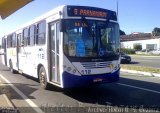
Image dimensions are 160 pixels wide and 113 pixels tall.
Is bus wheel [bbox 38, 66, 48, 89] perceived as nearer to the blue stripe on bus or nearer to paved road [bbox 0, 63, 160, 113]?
paved road [bbox 0, 63, 160, 113]

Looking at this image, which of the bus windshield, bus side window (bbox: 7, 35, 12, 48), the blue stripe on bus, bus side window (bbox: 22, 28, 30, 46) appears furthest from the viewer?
bus side window (bbox: 7, 35, 12, 48)

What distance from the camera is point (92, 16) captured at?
1152 cm

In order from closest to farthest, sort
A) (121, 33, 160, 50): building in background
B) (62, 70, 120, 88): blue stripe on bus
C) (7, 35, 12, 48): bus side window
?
(62, 70, 120, 88): blue stripe on bus
(7, 35, 12, 48): bus side window
(121, 33, 160, 50): building in background

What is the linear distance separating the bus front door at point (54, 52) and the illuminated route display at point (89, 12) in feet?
2.75

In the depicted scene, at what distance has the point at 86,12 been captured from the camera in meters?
11.5

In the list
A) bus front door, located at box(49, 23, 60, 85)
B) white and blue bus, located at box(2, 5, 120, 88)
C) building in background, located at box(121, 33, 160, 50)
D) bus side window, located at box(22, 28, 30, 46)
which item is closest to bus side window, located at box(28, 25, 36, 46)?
bus side window, located at box(22, 28, 30, 46)

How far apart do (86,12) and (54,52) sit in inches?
75.2

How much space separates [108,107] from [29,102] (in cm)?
274

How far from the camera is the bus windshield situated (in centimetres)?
1104

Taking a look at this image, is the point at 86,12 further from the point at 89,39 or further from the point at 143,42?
the point at 143,42

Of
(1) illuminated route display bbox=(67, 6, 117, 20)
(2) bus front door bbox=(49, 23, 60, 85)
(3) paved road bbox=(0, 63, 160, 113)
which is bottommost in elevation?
(3) paved road bbox=(0, 63, 160, 113)

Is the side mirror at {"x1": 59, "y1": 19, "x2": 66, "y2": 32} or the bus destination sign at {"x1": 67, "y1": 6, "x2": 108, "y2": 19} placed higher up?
the bus destination sign at {"x1": 67, "y1": 6, "x2": 108, "y2": 19}

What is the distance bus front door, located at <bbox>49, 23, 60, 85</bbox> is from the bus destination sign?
0.83 metres

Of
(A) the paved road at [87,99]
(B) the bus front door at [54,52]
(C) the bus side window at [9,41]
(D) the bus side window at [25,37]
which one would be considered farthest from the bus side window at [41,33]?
(C) the bus side window at [9,41]
